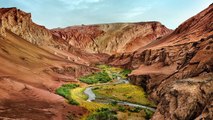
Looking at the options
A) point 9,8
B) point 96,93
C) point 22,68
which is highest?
point 9,8

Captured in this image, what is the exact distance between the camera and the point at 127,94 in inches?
2040

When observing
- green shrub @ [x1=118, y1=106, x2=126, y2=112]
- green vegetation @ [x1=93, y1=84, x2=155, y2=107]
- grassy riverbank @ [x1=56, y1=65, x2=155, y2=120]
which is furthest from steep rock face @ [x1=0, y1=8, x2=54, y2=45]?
green shrub @ [x1=118, y1=106, x2=126, y2=112]

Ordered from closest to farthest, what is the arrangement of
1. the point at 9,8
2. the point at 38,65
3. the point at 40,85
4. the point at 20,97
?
the point at 20,97
the point at 40,85
the point at 38,65
the point at 9,8

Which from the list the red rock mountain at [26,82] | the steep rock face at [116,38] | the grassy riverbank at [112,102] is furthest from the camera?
the steep rock face at [116,38]

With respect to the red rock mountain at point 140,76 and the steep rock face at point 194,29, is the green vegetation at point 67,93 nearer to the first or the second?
the red rock mountain at point 140,76

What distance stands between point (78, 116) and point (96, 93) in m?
19.3

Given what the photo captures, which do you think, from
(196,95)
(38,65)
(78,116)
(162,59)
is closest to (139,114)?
(78,116)

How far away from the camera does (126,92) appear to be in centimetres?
5375

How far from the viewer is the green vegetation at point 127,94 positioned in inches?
1827

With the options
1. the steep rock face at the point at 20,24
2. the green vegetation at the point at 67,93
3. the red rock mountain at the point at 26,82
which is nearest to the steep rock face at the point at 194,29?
the green vegetation at the point at 67,93

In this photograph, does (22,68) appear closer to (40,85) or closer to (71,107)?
(40,85)

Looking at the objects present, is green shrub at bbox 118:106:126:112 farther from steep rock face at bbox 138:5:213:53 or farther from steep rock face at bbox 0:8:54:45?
steep rock face at bbox 0:8:54:45

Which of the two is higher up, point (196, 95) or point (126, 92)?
point (196, 95)

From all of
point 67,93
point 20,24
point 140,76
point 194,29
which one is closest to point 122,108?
point 67,93
